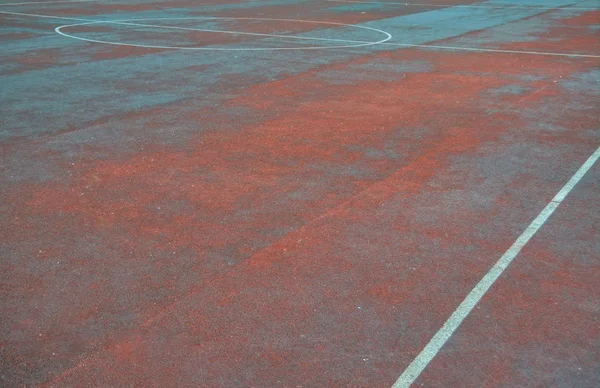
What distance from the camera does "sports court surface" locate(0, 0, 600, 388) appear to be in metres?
5.21

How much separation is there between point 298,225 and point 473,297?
2057 mm

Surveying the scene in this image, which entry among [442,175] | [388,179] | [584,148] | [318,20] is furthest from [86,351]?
[318,20]

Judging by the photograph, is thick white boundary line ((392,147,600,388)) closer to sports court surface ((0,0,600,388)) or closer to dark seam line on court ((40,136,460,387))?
sports court surface ((0,0,600,388))

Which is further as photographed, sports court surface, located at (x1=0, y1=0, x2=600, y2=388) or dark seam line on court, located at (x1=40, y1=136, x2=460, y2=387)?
sports court surface, located at (x1=0, y1=0, x2=600, y2=388)

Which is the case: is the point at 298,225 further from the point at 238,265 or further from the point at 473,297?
the point at 473,297

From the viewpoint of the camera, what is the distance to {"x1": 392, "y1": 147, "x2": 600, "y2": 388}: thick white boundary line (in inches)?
199

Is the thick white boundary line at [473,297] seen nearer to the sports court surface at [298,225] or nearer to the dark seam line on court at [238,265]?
the sports court surface at [298,225]

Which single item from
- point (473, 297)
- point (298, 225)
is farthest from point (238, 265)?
point (473, 297)

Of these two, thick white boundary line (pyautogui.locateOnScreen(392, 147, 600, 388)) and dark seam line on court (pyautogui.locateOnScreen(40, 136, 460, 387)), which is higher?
dark seam line on court (pyautogui.locateOnScreen(40, 136, 460, 387))

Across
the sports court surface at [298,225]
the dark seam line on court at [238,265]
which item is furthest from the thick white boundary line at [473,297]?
the dark seam line on court at [238,265]

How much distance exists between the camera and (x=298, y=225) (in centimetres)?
738

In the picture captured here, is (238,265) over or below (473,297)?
over

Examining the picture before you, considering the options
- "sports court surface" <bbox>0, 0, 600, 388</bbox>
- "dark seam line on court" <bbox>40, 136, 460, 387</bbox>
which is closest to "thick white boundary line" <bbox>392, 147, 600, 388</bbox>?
"sports court surface" <bbox>0, 0, 600, 388</bbox>

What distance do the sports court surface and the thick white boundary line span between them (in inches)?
0.8
